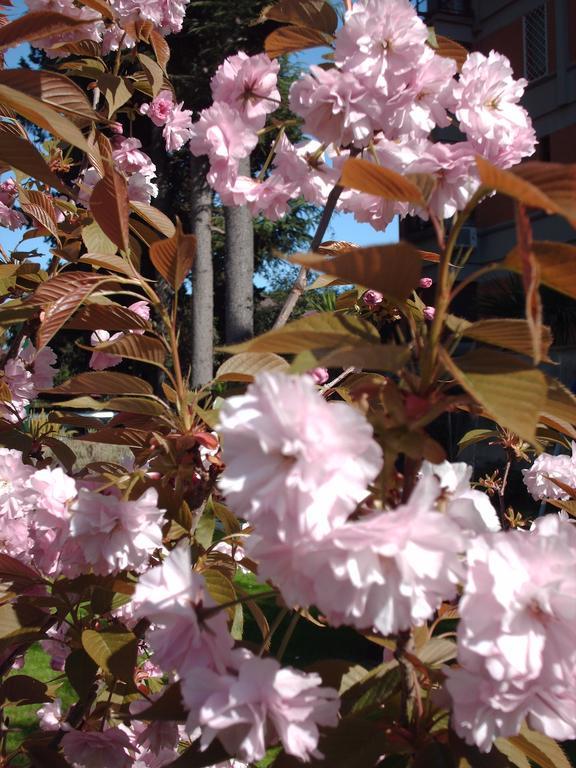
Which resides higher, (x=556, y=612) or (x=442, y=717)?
(x=556, y=612)

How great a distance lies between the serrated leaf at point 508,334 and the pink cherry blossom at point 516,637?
0.49ft

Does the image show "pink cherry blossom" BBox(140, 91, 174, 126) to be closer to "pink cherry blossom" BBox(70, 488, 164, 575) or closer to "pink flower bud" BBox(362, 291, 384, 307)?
"pink flower bud" BBox(362, 291, 384, 307)

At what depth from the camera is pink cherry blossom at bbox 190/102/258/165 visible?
1040mm

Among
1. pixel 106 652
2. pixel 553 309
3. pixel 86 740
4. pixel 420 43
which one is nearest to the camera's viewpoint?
pixel 420 43

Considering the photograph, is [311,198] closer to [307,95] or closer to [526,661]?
[307,95]

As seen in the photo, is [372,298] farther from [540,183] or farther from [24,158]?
[540,183]

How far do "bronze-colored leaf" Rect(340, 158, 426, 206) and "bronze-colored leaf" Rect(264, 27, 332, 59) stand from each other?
1.48 feet

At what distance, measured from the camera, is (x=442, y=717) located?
0.74 m

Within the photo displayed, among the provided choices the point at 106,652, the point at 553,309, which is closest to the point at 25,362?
the point at 106,652

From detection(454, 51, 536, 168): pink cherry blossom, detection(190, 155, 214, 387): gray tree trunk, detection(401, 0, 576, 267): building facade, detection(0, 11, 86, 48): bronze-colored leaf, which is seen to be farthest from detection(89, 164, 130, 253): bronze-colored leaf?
detection(401, 0, 576, 267): building facade

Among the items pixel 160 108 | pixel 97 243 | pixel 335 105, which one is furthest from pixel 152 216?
pixel 160 108

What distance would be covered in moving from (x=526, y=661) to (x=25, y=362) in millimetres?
1599

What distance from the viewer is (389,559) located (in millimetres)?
540

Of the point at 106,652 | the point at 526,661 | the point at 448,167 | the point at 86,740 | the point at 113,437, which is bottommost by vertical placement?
the point at 86,740
